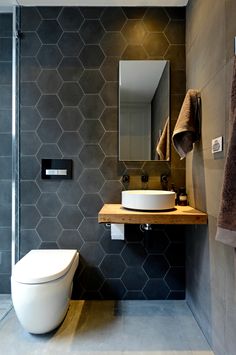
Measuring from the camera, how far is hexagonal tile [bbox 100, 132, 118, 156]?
223 cm

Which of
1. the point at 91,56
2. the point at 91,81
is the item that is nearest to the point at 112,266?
the point at 91,81

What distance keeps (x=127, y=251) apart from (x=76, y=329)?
0.72 meters

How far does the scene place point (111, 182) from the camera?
7.32 ft

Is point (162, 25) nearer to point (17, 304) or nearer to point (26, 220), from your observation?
point (26, 220)

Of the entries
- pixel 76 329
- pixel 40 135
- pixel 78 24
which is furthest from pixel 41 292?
pixel 78 24

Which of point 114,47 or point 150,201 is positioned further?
point 114,47

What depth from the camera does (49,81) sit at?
2.24 m

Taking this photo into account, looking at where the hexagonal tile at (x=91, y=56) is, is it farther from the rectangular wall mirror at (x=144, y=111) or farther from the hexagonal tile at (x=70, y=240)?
the hexagonal tile at (x=70, y=240)

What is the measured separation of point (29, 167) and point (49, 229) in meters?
0.58

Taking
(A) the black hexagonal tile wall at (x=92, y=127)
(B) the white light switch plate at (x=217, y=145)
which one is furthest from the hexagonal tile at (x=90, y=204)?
(B) the white light switch plate at (x=217, y=145)

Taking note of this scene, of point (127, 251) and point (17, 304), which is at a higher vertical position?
point (127, 251)

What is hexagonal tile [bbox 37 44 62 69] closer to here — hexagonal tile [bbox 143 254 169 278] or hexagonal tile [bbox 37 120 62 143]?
hexagonal tile [bbox 37 120 62 143]

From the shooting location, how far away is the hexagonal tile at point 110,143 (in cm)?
223

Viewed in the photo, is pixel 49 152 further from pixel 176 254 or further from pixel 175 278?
pixel 175 278
